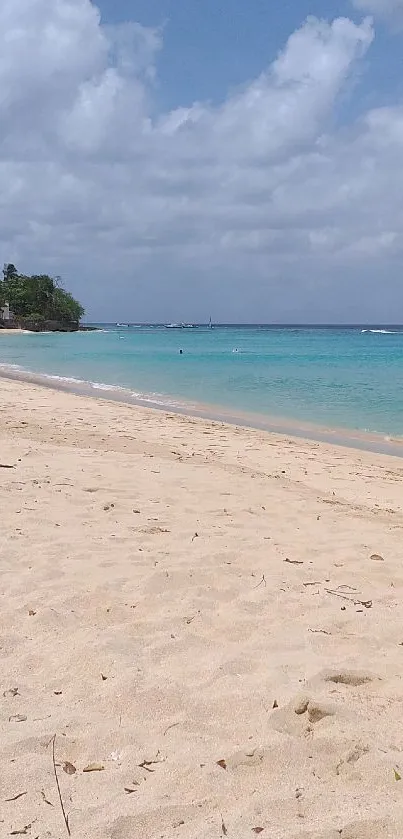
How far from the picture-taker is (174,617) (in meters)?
3.88

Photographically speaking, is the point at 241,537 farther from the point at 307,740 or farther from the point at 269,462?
the point at 269,462

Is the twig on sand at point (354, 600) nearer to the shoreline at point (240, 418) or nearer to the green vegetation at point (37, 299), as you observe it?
the shoreline at point (240, 418)

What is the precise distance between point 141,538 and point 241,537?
0.85 m

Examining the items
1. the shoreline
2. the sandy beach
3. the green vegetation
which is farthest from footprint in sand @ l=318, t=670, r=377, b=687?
the green vegetation

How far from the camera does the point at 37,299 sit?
115188mm

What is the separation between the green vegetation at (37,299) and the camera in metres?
115

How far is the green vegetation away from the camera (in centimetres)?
11488

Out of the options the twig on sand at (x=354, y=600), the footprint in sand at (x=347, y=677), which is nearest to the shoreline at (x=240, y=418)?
the twig on sand at (x=354, y=600)

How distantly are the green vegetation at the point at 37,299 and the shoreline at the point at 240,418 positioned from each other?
93.9 metres

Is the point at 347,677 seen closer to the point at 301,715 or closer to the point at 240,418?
the point at 301,715

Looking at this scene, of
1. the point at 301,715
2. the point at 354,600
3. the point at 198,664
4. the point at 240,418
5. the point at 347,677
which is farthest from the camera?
the point at 240,418

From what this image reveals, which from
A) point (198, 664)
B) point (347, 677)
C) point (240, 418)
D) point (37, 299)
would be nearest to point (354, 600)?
point (347, 677)

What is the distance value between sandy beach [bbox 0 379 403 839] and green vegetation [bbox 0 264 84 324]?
11132cm

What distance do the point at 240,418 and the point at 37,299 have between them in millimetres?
105764
